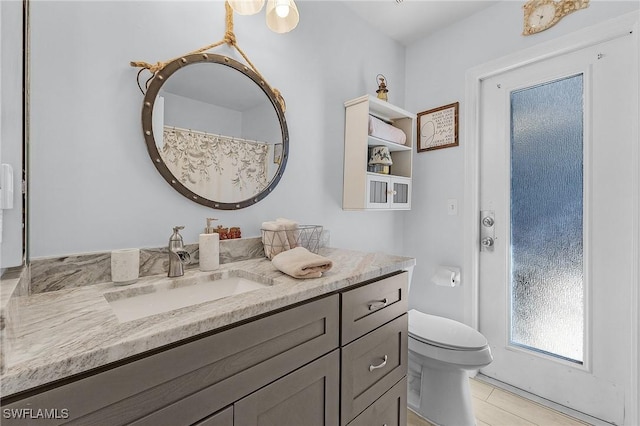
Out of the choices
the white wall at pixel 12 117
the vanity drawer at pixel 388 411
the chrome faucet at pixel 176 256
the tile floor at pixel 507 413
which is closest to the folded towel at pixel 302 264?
the chrome faucet at pixel 176 256

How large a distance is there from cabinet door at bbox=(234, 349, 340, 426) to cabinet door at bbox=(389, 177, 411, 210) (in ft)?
3.94

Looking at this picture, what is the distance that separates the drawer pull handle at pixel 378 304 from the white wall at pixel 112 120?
653 millimetres

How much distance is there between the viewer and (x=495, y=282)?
1.89 metres

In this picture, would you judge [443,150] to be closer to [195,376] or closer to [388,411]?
[388,411]

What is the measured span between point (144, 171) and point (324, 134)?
3.27ft

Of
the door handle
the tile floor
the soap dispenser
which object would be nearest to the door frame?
the door handle

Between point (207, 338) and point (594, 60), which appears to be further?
point (594, 60)

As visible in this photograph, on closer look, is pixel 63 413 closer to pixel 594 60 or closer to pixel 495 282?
pixel 495 282

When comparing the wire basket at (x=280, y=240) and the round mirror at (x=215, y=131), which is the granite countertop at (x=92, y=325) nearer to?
the wire basket at (x=280, y=240)

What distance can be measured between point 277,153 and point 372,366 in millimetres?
1036

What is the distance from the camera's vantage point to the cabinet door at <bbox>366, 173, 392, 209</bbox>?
173cm

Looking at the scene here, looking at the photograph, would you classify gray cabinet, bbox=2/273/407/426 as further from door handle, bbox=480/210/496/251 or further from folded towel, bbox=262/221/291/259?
door handle, bbox=480/210/496/251

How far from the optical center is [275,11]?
50.4 inches

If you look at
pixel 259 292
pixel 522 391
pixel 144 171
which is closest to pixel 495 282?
pixel 522 391
